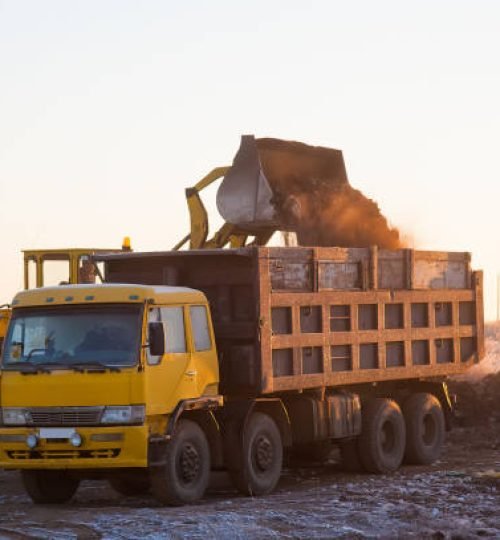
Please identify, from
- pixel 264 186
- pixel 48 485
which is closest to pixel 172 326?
pixel 48 485

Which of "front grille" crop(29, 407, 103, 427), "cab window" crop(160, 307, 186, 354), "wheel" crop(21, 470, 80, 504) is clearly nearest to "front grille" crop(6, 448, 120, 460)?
"front grille" crop(29, 407, 103, 427)

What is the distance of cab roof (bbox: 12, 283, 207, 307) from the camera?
1597cm

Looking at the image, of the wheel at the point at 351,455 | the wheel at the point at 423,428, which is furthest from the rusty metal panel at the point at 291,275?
the wheel at the point at 423,428

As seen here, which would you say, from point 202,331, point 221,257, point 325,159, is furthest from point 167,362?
point 325,159

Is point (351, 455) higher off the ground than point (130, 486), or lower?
higher

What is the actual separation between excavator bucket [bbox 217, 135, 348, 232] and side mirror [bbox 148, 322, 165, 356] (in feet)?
20.3

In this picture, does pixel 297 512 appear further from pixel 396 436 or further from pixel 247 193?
pixel 247 193

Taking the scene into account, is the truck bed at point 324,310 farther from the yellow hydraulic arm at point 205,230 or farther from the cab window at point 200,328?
the yellow hydraulic arm at point 205,230

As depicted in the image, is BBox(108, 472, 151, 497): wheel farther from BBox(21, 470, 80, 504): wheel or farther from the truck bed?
the truck bed

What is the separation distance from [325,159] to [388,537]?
1077 cm

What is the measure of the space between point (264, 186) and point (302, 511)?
7646mm

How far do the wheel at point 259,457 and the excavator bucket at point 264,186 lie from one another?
4.56 metres

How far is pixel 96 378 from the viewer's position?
612 inches

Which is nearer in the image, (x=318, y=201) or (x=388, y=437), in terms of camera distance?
(x=388, y=437)
